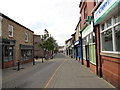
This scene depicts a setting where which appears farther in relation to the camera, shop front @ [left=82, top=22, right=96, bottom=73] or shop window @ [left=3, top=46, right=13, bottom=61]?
shop window @ [left=3, top=46, right=13, bottom=61]

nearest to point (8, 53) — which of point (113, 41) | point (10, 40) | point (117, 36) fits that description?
point (10, 40)

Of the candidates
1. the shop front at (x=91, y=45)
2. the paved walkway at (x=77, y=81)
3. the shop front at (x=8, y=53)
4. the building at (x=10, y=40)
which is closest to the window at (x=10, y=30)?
the building at (x=10, y=40)

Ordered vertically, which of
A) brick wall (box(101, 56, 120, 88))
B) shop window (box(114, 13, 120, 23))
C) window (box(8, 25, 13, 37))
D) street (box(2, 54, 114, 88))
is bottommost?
street (box(2, 54, 114, 88))

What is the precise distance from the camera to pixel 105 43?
947 centimetres

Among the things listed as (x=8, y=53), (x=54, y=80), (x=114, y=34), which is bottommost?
(x=54, y=80)

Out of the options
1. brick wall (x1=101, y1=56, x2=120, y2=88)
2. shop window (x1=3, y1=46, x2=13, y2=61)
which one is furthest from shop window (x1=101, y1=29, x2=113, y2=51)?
shop window (x1=3, y1=46, x2=13, y2=61)

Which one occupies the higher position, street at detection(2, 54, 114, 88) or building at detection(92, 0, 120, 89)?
building at detection(92, 0, 120, 89)

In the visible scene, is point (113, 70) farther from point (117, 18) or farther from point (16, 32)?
point (16, 32)

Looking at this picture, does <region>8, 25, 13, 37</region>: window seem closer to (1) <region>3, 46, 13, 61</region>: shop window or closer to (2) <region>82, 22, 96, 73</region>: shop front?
(1) <region>3, 46, 13, 61</region>: shop window

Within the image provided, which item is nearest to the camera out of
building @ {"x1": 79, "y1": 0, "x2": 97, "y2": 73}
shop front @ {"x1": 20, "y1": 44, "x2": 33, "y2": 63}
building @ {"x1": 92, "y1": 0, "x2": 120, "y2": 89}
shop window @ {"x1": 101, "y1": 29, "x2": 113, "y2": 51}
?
building @ {"x1": 92, "y1": 0, "x2": 120, "y2": 89}

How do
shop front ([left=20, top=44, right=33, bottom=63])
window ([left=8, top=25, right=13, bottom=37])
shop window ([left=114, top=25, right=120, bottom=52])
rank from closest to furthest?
shop window ([left=114, top=25, right=120, bottom=52]) < window ([left=8, top=25, right=13, bottom=37]) < shop front ([left=20, top=44, right=33, bottom=63])

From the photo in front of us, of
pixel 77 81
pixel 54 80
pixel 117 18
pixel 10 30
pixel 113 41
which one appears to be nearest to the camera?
pixel 117 18

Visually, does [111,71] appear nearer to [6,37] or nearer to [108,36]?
[108,36]

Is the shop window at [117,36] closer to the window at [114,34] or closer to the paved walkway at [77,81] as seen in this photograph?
the window at [114,34]
